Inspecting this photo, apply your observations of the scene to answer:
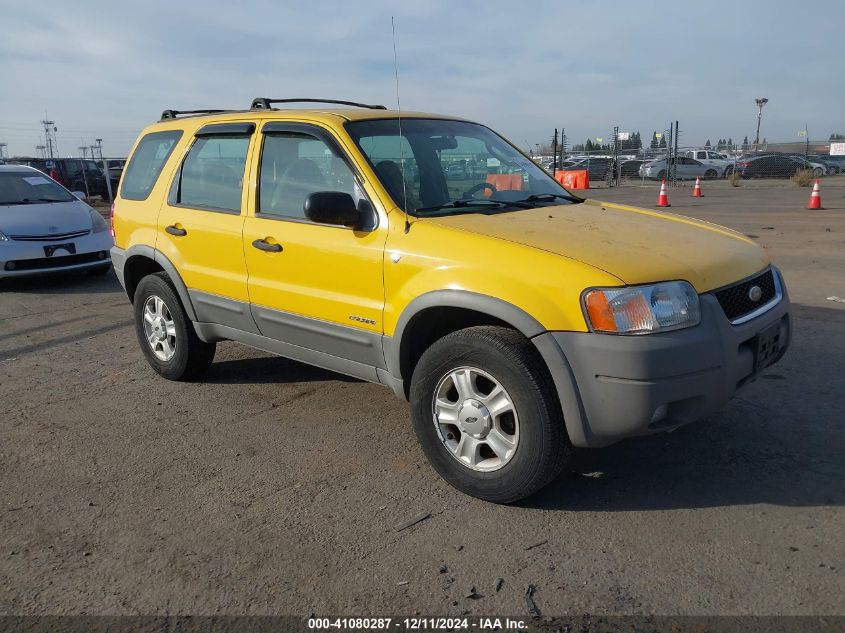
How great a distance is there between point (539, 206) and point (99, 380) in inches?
137

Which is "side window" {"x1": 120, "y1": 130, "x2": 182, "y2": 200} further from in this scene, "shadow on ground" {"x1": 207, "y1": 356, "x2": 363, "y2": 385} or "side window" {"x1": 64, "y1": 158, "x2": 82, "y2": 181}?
"side window" {"x1": 64, "y1": 158, "x2": 82, "y2": 181}

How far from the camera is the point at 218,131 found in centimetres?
465

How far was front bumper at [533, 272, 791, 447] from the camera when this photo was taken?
2857 mm

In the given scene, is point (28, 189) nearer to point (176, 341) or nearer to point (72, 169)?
point (176, 341)

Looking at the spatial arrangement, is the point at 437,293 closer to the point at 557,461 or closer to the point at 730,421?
the point at 557,461

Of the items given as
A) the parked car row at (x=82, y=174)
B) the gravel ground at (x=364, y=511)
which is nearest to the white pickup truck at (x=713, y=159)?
the parked car row at (x=82, y=174)

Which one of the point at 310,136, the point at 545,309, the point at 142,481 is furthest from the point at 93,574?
the point at 310,136

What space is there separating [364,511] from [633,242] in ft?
5.83

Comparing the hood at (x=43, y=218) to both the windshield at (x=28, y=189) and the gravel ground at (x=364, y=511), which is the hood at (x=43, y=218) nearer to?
the windshield at (x=28, y=189)

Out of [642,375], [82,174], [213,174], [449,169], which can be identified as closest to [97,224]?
[213,174]

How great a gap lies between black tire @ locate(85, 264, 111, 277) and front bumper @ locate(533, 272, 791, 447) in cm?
806

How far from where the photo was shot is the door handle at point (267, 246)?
4066 mm

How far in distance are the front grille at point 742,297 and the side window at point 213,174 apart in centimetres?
281

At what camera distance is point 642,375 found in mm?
2848
